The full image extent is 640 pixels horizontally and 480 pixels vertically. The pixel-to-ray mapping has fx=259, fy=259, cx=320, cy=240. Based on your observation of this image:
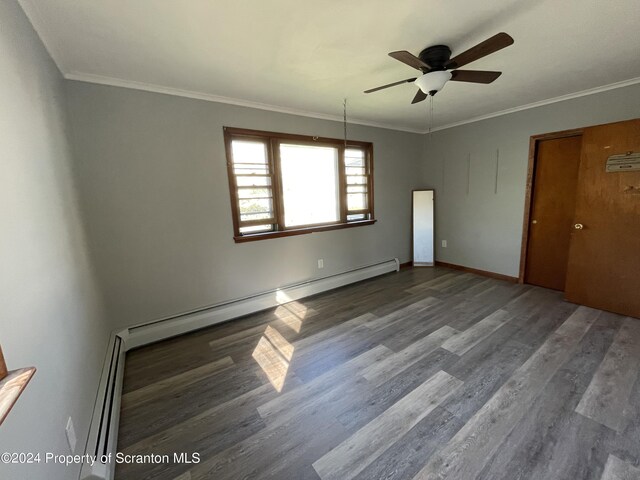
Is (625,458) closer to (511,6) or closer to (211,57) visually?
(511,6)

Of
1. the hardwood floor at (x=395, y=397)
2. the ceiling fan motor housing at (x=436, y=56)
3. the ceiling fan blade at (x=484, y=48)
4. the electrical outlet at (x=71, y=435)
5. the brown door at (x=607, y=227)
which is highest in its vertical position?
the ceiling fan motor housing at (x=436, y=56)

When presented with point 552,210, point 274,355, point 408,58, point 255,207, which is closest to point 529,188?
point 552,210

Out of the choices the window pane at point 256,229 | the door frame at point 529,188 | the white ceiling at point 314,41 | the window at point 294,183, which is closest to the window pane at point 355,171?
the window at point 294,183

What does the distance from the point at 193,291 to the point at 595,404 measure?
3375 mm

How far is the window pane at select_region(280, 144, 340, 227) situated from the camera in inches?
133

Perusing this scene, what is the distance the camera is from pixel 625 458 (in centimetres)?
134

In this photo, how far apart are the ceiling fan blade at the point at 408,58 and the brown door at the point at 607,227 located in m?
2.43

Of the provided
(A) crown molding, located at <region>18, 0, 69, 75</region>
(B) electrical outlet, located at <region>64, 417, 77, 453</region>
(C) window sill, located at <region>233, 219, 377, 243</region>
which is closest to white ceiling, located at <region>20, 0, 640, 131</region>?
(A) crown molding, located at <region>18, 0, 69, 75</region>

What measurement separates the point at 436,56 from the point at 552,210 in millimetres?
2821

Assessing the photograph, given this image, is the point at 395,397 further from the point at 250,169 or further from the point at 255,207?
the point at 250,169

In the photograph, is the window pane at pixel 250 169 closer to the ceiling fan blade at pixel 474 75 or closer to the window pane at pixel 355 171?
the window pane at pixel 355 171

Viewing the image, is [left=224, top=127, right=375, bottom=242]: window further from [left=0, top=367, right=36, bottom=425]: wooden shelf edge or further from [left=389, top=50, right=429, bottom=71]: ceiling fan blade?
[left=0, top=367, right=36, bottom=425]: wooden shelf edge

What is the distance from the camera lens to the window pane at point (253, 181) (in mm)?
3010

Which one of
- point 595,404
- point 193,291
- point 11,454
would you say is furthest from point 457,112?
point 11,454
